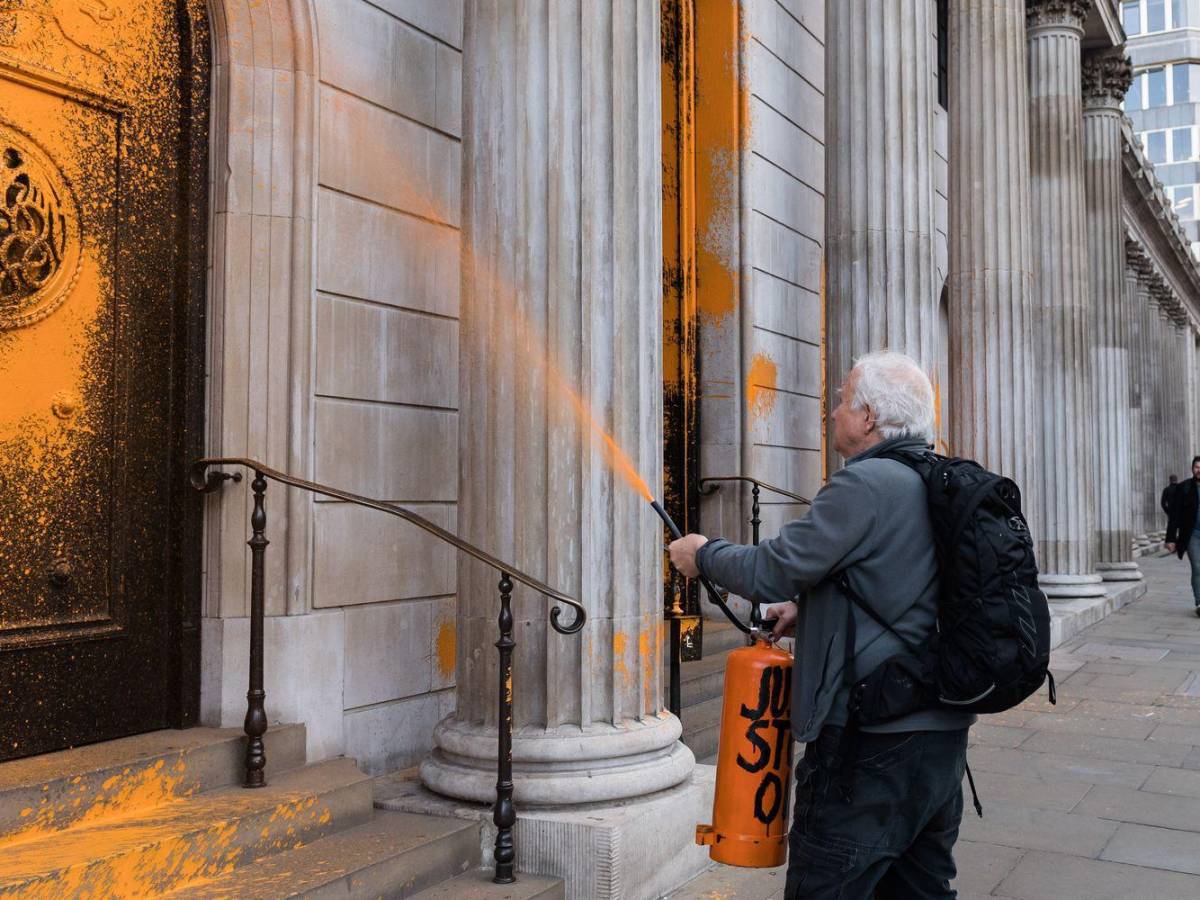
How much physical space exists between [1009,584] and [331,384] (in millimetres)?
3414

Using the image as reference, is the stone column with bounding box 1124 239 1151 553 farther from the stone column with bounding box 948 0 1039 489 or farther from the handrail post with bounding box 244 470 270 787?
the handrail post with bounding box 244 470 270 787

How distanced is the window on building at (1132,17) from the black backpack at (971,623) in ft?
231

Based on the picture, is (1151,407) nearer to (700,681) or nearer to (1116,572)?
(1116,572)

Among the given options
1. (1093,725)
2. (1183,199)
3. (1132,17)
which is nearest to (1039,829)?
(1093,725)

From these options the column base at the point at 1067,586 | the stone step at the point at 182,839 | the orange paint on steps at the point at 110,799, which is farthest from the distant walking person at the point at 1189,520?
the orange paint on steps at the point at 110,799

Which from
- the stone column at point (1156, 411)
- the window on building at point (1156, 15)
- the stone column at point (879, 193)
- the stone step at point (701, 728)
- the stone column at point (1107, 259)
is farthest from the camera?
the window on building at point (1156, 15)

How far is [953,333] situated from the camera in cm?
1316

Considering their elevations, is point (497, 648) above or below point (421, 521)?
below

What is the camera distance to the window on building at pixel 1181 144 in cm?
6562

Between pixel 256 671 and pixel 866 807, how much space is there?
2.53 meters

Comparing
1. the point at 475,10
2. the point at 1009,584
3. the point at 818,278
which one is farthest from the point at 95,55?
the point at 818,278

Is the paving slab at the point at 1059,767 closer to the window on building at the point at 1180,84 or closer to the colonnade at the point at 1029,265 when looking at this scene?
the colonnade at the point at 1029,265

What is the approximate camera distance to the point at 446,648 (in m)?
5.96

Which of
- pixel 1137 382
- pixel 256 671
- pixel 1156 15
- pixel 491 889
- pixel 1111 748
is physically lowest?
pixel 1111 748
